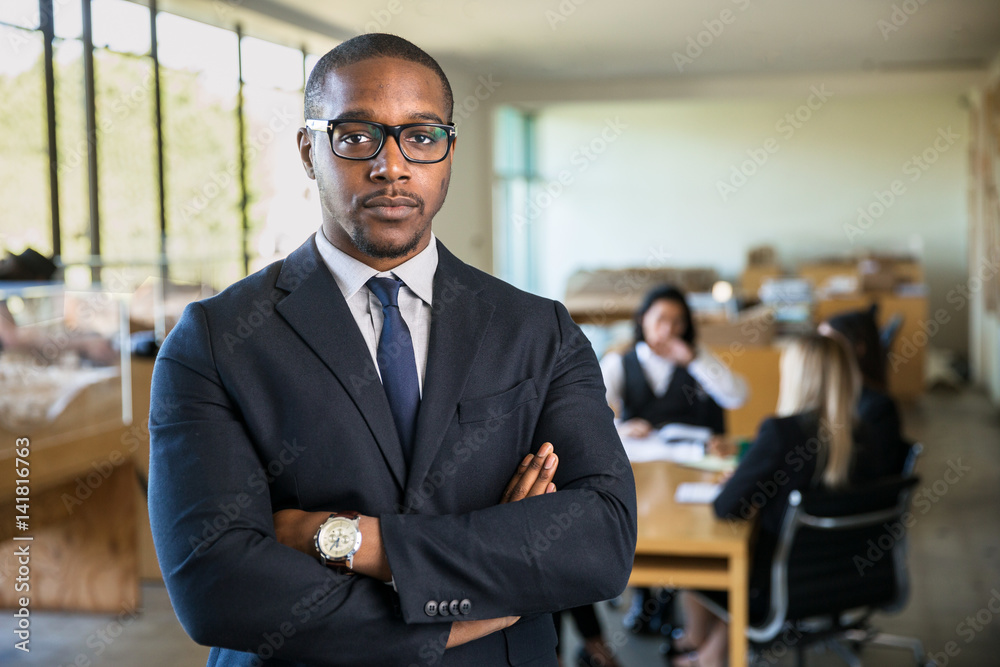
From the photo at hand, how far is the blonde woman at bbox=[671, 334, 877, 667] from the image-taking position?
116 inches

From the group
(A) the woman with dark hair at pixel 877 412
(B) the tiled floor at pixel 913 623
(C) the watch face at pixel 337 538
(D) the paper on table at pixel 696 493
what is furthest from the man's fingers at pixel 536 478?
(B) the tiled floor at pixel 913 623

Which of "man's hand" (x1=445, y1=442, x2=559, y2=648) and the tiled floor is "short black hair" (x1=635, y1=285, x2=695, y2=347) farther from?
"man's hand" (x1=445, y1=442, x2=559, y2=648)

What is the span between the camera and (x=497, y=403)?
1.26m

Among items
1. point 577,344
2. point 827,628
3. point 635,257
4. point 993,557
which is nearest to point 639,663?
point 827,628

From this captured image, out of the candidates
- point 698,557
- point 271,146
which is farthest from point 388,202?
point 271,146

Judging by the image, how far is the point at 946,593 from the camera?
4.34m

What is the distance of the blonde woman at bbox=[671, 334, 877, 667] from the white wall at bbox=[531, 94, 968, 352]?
34.1ft

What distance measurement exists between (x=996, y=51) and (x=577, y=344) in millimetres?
9428

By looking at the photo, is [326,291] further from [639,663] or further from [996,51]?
[996,51]

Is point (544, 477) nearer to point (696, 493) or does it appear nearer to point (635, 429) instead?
point (696, 493)

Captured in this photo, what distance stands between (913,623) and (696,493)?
155 centimetres

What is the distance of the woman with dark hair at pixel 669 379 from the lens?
4.29 m

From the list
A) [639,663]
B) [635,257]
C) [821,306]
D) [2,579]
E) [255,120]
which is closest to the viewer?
[639,663]

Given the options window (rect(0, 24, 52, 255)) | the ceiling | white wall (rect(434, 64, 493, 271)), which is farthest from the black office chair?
white wall (rect(434, 64, 493, 271))
